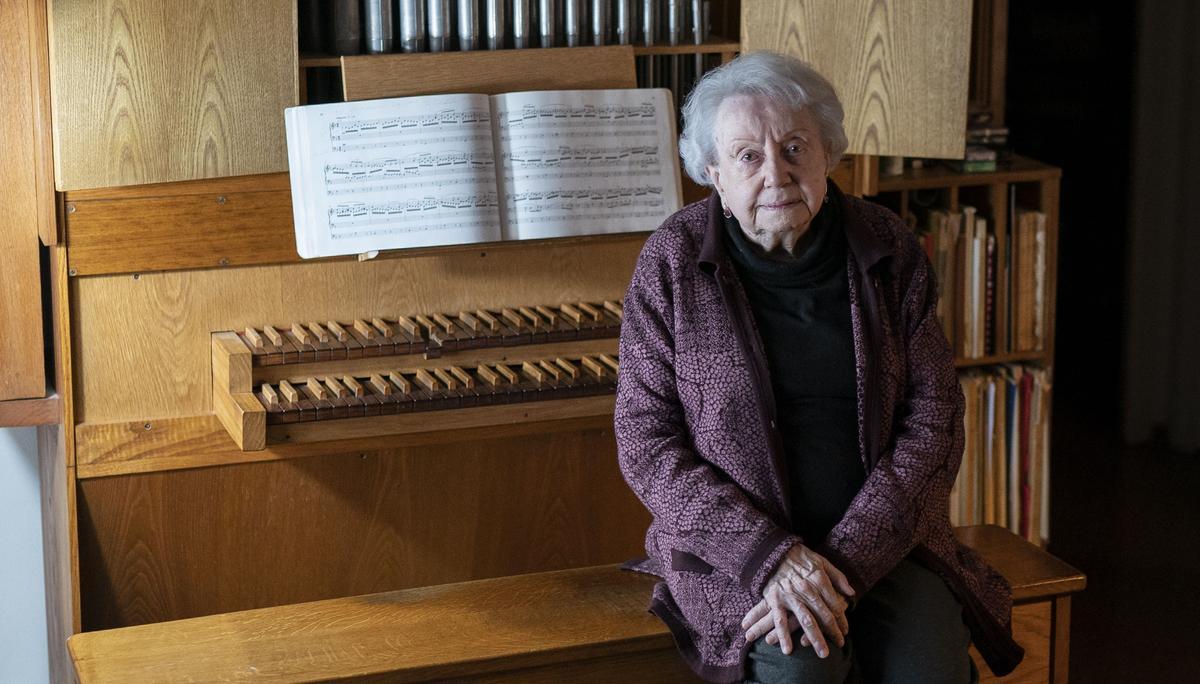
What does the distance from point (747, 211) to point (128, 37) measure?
4.10 feet

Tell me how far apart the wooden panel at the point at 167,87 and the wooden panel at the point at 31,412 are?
479mm

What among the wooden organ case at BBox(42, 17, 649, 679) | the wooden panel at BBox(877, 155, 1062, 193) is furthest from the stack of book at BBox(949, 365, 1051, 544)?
the wooden organ case at BBox(42, 17, 649, 679)

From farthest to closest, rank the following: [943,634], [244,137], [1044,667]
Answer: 1. [244,137]
2. [1044,667]
3. [943,634]

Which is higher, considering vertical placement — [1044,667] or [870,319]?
[870,319]

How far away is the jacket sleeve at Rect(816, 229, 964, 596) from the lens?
2.28m

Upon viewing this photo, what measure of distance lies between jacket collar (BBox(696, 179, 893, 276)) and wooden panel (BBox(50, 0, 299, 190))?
3.27 ft

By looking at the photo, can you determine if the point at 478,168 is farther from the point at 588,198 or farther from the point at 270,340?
the point at 270,340

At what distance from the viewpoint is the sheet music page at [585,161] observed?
10.2 ft

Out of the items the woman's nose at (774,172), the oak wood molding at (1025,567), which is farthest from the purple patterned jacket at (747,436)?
the oak wood molding at (1025,567)

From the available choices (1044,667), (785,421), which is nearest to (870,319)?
(785,421)

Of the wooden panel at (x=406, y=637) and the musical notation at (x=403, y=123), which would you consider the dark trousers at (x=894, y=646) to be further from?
the musical notation at (x=403, y=123)

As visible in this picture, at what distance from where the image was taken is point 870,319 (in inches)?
93.3

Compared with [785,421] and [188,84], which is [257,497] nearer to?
[188,84]

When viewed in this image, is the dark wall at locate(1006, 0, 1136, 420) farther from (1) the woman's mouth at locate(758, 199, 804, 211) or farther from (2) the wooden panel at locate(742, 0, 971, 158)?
(1) the woman's mouth at locate(758, 199, 804, 211)
